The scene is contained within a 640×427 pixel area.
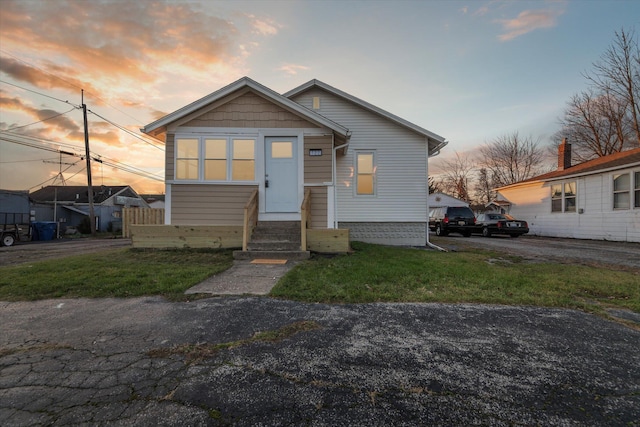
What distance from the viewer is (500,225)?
55.6 ft

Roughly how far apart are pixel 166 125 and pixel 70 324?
6.41 meters

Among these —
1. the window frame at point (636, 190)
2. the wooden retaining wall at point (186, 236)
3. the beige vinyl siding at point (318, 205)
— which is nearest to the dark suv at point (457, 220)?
the window frame at point (636, 190)


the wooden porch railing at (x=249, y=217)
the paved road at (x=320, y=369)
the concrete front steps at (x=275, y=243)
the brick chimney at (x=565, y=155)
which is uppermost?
the brick chimney at (x=565, y=155)

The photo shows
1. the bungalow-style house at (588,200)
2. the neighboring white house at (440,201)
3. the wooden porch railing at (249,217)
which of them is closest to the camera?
the wooden porch railing at (249,217)

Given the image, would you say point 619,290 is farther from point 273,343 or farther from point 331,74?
point 331,74

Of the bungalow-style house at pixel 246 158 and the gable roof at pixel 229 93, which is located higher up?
the gable roof at pixel 229 93

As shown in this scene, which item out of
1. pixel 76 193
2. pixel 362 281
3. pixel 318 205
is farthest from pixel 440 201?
pixel 76 193

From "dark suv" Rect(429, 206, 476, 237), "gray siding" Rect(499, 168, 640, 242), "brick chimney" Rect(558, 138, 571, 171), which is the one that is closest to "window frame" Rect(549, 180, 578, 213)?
"gray siding" Rect(499, 168, 640, 242)

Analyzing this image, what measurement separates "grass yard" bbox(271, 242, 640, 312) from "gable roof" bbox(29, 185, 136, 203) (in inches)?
1552

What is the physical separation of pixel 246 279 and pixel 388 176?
7.79m

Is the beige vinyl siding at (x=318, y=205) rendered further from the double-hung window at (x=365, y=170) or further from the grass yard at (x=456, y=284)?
the double-hung window at (x=365, y=170)

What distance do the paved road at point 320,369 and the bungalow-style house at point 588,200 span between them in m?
14.3

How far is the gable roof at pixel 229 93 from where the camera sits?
8.04 metres

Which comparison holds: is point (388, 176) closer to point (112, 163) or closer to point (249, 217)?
point (249, 217)
